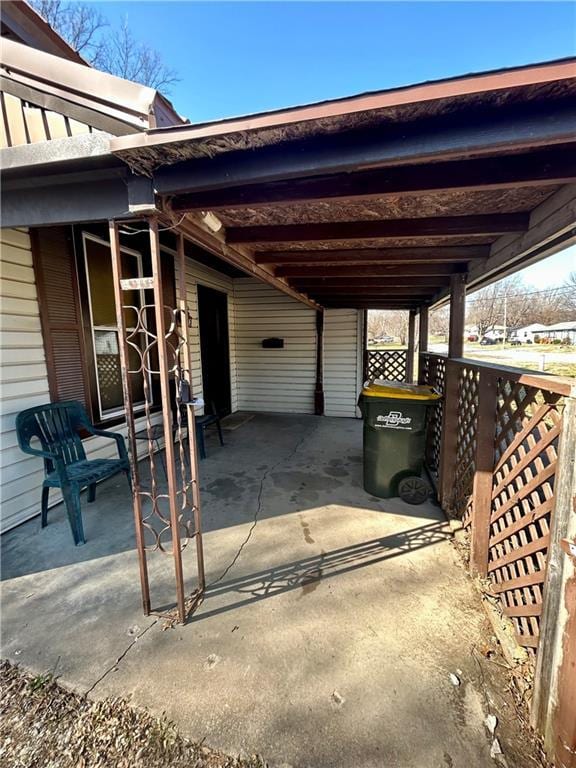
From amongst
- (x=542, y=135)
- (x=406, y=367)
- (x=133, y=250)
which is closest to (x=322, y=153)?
(x=542, y=135)

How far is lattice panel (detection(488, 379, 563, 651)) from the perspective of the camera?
1.41 m

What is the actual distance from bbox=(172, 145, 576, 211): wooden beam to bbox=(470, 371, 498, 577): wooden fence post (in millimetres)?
1106

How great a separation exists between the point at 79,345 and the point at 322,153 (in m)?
2.95

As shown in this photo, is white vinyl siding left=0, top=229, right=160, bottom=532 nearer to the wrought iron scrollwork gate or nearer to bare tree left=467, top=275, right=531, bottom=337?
the wrought iron scrollwork gate

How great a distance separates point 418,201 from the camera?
1676 mm

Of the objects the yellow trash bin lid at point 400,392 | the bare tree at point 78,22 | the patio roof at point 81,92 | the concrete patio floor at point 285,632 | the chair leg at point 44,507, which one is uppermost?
the bare tree at point 78,22

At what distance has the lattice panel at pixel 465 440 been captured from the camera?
2.37 metres

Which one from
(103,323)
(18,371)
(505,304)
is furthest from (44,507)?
(505,304)

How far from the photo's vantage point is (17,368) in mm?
2557

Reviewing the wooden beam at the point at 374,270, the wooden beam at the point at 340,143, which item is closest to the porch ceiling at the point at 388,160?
the wooden beam at the point at 340,143

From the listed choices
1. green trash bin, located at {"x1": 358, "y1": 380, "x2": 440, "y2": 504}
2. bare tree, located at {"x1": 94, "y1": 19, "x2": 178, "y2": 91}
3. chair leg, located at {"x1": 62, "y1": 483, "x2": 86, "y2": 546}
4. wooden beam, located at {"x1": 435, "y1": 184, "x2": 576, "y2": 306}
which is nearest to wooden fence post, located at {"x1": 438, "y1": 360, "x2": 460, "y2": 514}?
green trash bin, located at {"x1": 358, "y1": 380, "x2": 440, "y2": 504}

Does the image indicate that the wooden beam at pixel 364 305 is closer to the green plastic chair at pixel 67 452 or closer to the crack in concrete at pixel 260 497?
the crack in concrete at pixel 260 497

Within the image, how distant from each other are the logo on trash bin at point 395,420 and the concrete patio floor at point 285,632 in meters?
0.75

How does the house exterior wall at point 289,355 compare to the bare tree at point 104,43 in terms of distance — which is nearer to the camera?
the bare tree at point 104,43
